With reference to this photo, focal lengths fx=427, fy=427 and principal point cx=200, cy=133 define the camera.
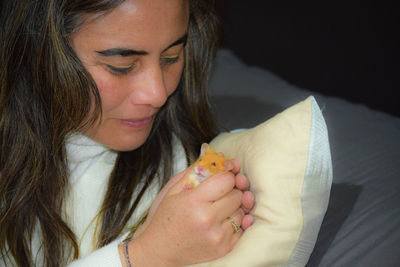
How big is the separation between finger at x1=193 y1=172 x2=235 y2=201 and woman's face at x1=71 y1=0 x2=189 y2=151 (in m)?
0.30

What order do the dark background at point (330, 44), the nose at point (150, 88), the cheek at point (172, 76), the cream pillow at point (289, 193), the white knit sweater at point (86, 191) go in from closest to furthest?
the cream pillow at point (289, 193) → the nose at point (150, 88) → the cheek at point (172, 76) → the white knit sweater at point (86, 191) → the dark background at point (330, 44)

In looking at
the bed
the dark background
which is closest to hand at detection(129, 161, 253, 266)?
the bed

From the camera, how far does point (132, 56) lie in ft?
3.67

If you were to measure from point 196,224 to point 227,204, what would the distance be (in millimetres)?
88

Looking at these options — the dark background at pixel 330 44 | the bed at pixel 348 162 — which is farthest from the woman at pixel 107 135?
the dark background at pixel 330 44

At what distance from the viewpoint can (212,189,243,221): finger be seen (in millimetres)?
1013

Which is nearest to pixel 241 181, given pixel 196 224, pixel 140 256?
pixel 196 224

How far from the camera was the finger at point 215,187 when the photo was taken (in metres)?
1.01

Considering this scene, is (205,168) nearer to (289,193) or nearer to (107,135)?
(289,193)

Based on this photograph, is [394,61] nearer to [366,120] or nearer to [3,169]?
[366,120]

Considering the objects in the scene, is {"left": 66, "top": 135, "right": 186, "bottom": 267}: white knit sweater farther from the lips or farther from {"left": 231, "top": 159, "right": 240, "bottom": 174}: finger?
{"left": 231, "top": 159, "right": 240, "bottom": 174}: finger

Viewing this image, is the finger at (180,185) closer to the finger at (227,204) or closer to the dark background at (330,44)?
the finger at (227,204)

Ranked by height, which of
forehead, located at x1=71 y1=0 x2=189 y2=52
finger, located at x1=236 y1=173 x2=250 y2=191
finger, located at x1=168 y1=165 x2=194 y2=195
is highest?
forehead, located at x1=71 y1=0 x2=189 y2=52

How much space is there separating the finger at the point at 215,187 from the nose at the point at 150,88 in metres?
0.30
